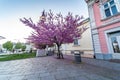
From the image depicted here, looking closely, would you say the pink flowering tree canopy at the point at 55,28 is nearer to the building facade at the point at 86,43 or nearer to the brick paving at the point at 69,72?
the building facade at the point at 86,43

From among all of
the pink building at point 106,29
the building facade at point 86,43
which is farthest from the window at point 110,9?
the building facade at point 86,43

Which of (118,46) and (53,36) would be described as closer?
(118,46)

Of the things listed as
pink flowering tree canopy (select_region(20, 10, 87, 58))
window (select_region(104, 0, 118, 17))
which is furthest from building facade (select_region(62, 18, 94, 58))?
window (select_region(104, 0, 118, 17))

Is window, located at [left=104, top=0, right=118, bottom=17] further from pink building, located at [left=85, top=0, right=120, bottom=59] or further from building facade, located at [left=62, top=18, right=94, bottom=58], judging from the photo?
building facade, located at [left=62, top=18, right=94, bottom=58]

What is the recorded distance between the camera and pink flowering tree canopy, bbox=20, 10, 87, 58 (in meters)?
11.6

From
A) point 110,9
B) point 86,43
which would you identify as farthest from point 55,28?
point 110,9

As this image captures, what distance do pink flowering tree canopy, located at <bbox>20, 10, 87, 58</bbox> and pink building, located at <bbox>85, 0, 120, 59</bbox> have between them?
5.98ft

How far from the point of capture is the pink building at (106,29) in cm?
906

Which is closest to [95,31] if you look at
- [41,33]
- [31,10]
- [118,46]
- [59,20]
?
[118,46]

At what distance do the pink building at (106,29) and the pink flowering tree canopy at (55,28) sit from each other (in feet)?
5.98

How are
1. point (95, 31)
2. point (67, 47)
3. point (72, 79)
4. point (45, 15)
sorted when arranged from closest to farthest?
1. point (72, 79)
2. point (95, 31)
3. point (45, 15)
4. point (67, 47)

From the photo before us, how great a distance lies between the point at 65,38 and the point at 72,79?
23.9ft

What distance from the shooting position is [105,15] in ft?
32.9

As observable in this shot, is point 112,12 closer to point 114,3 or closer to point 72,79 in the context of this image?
point 114,3
